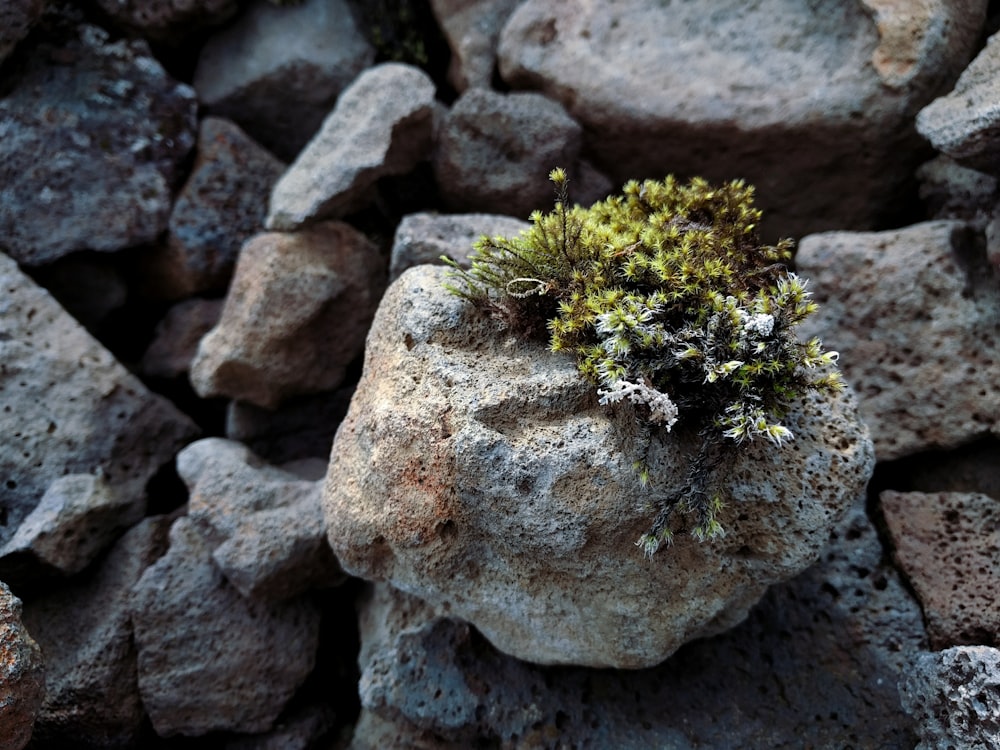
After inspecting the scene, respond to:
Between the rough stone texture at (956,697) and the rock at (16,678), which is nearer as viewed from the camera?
the rough stone texture at (956,697)

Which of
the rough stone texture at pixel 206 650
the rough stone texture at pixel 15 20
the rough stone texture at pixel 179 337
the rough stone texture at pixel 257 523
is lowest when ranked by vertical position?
the rough stone texture at pixel 206 650

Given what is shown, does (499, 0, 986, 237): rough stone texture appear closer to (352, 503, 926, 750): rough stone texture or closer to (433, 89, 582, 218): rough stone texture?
(433, 89, 582, 218): rough stone texture

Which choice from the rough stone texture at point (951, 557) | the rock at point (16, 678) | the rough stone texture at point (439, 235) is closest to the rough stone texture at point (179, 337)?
the rough stone texture at point (439, 235)

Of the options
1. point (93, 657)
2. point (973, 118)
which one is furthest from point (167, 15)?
point (973, 118)

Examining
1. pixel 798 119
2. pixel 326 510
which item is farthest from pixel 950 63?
pixel 326 510

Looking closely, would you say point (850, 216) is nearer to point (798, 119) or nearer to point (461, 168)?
point (798, 119)

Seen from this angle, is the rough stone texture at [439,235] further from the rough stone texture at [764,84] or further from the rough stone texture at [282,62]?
the rough stone texture at [282,62]
